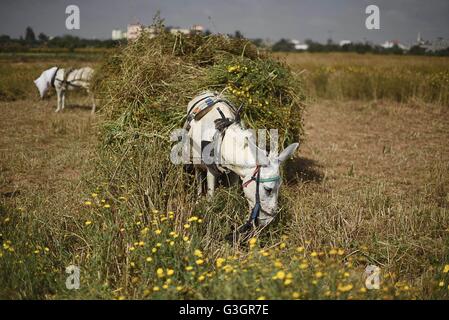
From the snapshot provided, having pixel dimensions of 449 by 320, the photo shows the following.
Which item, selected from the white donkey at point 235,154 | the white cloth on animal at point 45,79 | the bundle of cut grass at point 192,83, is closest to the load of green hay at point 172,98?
the bundle of cut grass at point 192,83

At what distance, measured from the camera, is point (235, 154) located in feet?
14.9

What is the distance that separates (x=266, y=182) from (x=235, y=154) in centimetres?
55

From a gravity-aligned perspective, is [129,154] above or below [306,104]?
below

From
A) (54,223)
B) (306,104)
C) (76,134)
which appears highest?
(306,104)

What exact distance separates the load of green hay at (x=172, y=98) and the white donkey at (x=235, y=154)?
1.32ft

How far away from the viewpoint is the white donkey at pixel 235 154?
4.24 metres

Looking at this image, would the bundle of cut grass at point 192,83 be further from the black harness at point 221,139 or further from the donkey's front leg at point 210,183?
the donkey's front leg at point 210,183

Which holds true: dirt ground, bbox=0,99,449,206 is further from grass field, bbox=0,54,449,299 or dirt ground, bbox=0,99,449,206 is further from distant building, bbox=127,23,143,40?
distant building, bbox=127,23,143,40

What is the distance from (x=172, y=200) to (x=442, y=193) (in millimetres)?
4931

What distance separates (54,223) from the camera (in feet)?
15.4

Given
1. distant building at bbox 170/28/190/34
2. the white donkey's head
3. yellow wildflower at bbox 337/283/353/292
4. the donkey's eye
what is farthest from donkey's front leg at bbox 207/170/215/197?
distant building at bbox 170/28/190/34
